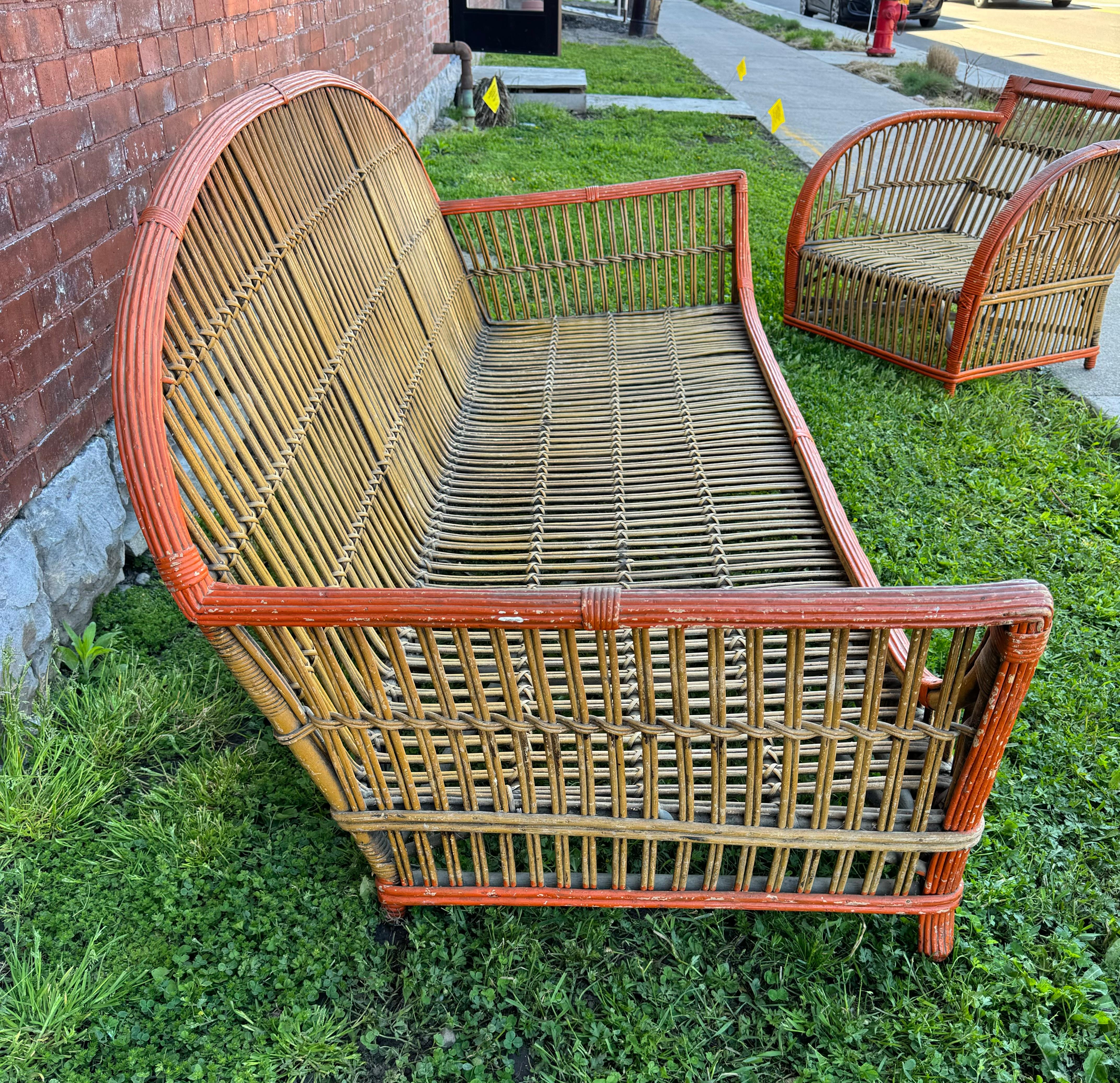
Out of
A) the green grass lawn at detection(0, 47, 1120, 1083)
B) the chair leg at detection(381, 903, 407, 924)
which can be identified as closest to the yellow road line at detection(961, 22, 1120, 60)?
the green grass lawn at detection(0, 47, 1120, 1083)

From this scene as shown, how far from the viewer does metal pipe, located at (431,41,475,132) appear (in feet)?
27.5

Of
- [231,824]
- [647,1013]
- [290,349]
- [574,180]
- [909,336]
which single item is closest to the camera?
[647,1013]

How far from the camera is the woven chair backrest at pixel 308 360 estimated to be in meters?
1.50

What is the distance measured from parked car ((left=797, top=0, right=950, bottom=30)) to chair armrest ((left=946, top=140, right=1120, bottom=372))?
16535 mm

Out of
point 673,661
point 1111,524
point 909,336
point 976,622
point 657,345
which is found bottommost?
point 1111,524

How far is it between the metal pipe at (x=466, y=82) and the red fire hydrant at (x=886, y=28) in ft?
28.7

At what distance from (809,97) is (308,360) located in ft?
34.9

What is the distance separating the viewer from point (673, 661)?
1417 millimetres

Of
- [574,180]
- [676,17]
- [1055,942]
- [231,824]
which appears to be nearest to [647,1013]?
[1055,942]

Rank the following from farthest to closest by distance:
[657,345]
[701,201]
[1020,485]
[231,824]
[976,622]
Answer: [701,201] < [1020,485] < [657,345] < [231,824] < [976,622]

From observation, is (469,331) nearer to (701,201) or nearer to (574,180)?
(701,201)

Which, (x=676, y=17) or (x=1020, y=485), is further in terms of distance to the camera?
(x=676, y=17)

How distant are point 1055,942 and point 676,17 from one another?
21.9 metres

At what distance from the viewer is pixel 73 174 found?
2223mm
